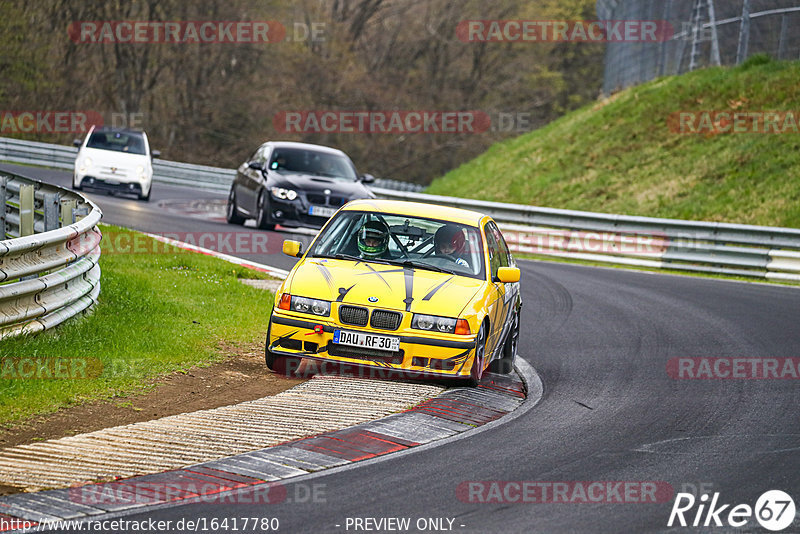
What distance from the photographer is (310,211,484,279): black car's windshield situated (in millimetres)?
9867

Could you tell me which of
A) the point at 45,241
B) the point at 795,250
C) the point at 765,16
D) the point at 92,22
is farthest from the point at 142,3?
the point at 45,241

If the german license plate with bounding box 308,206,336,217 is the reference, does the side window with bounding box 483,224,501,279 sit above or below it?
above

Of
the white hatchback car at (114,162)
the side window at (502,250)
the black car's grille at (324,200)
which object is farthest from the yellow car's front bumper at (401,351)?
the white hatchback car at (114,162)

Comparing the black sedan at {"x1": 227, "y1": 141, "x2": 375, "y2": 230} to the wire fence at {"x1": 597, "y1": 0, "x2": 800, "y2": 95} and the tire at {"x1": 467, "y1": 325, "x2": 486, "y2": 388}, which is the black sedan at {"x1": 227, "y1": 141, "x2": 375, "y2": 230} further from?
the wire fence at {"x1": 597, "y1": 0, "x2": 800, "y2": 95}

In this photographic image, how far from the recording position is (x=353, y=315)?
8961 millimetres

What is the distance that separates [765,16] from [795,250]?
1113 cm

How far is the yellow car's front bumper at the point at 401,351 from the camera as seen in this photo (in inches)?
349

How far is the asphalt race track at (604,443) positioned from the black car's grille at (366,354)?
1.18 meters

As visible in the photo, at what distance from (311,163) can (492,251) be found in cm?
1113

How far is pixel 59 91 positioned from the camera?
47500 mm

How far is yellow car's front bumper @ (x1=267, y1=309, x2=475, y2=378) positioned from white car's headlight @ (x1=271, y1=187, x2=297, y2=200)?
11102 millimetres

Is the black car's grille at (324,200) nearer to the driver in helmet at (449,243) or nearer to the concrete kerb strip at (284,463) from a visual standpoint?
the driver in helmet at (449,243)

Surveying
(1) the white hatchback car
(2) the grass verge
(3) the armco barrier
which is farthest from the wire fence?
(2) the grass verge

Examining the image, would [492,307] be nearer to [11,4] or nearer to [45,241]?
[45,241]
